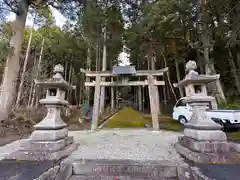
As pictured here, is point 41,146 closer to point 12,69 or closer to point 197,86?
point 197,86

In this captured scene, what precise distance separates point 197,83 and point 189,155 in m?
1.40

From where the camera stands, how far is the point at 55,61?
14609mm

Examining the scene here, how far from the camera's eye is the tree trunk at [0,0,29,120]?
5.57 metres

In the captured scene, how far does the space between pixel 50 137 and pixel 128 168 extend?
1517 millimetres

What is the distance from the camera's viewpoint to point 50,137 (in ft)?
8.55

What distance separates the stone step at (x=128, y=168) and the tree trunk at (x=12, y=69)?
16.7 feet

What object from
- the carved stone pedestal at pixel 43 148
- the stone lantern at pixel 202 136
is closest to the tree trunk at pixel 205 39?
the stone lantern at pixel 202 136

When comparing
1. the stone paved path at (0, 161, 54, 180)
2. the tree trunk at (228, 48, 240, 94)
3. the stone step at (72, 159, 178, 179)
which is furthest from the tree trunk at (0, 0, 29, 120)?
the tree trunk at (228, 48, 240, 94)

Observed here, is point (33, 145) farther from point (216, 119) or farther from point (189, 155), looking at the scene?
point (216, 119)

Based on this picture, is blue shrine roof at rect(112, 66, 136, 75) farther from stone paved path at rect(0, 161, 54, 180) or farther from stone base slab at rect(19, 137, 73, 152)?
stone paved path at rect(0, 161, 54, 180)

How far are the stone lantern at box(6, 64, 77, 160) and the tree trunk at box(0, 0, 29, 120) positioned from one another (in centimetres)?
388

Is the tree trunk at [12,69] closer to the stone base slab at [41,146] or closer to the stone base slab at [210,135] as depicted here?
the stone base slab at [41,146]

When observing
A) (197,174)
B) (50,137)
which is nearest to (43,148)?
A: (50,137)

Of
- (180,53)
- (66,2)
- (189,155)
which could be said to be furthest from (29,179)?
(180,53)
